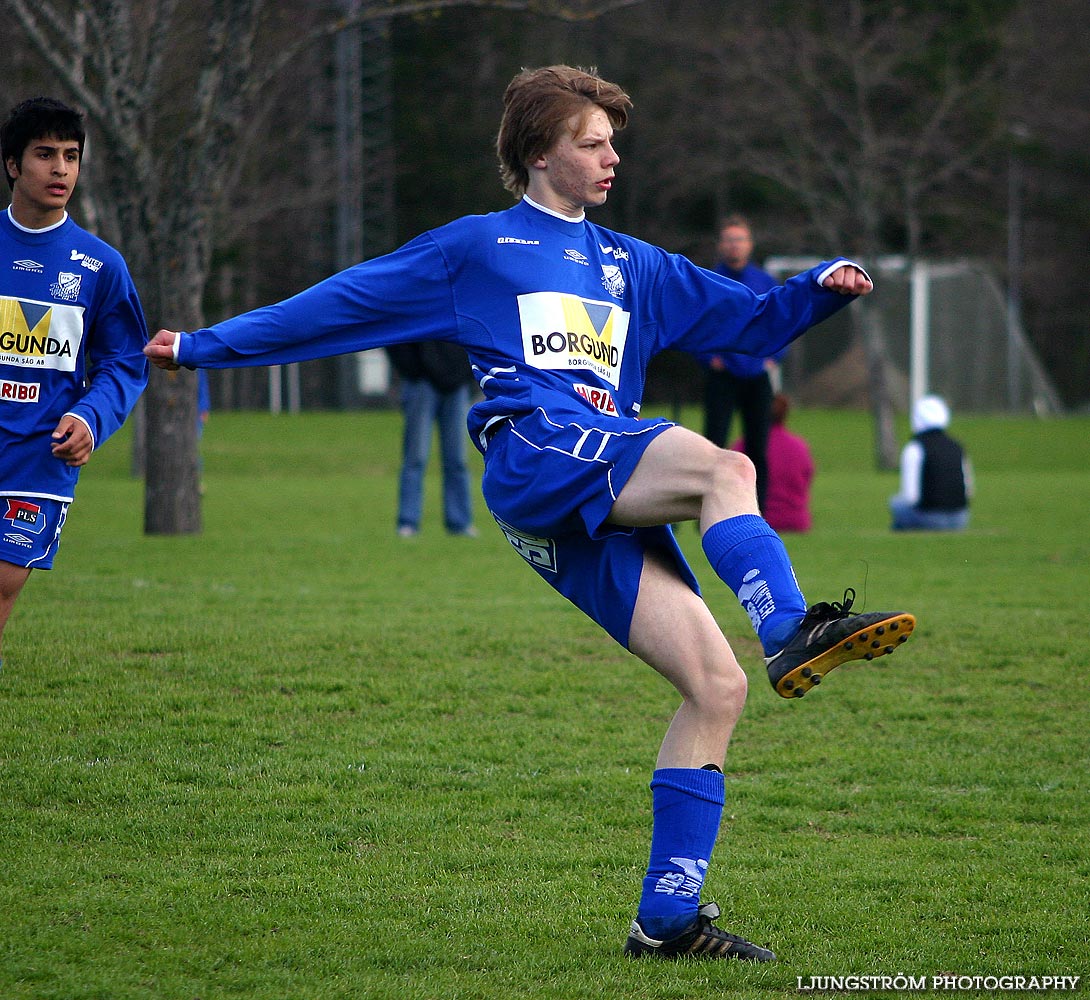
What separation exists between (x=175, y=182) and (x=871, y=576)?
271 inches

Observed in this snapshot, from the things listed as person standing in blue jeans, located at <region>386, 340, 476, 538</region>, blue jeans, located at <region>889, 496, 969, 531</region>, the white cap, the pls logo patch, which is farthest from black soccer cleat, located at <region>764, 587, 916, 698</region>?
blue jeans, located at <region>889, 496, 969, 531</region>

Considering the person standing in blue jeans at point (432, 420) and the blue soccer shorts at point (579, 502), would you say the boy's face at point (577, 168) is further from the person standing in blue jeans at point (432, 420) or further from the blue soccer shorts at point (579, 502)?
the person standing in blue jeans at point (432, 420)

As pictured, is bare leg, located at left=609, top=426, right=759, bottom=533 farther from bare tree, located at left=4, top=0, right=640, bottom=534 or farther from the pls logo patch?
A: bare tree, located at left=4, top=0, right=640, bottom=534

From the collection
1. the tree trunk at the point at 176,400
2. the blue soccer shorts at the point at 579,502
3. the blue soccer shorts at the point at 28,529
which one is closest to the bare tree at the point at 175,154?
the tree trunk at the point at 176,400

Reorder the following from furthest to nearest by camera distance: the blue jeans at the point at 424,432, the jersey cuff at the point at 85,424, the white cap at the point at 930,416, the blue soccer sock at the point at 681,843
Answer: the white cap at the point at 930,416 → the blue jeans at the point at 424,432 → the jersey cuff at the point at 85,424 → the blue soccer sock at the point at 681,843

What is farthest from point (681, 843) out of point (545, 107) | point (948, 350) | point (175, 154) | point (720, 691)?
point (948, 350)

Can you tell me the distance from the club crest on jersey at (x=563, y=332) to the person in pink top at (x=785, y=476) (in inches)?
398

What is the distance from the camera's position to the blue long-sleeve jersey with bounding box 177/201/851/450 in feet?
13.9

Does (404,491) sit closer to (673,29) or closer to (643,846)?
(643,846)

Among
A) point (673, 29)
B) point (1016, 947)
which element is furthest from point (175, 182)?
point (673, 29)

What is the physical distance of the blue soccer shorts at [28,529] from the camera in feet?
18.6

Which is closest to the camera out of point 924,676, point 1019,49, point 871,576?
point 924,676

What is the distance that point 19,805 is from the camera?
553 centimetres

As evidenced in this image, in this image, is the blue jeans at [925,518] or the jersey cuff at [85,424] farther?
the blue jeans at [925,518]
